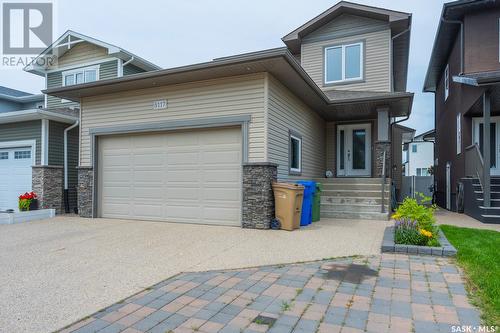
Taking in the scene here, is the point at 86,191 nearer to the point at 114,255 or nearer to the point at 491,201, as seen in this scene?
the point at 114,255

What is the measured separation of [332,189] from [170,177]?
4938 millimetres

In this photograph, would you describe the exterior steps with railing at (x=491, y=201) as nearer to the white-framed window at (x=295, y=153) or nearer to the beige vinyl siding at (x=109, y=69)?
the white-framed window at (x=295, y=153)

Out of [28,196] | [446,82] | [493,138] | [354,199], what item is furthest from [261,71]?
[446,82]

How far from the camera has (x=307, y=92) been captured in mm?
9461

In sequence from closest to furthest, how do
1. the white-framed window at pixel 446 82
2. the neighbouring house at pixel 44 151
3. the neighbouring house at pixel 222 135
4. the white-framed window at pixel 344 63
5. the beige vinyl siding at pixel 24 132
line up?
the neighbouring house at pixel 222 135, the neighbouring house at pixel 44 151, the beige vinyl siding at pixel 24 132, the white-framed window at pixel 344 63, the white-framed window at pixel 446 82

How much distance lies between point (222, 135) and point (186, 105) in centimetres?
124

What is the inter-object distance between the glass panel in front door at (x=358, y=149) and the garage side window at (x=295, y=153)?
13.0ft

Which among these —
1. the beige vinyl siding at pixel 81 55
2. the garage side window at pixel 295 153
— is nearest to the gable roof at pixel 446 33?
the garage side window at pixel 295 153

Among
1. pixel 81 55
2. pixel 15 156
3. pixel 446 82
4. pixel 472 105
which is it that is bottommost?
pixel 15 156

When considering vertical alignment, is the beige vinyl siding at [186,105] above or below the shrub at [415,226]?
above

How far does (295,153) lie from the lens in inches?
385

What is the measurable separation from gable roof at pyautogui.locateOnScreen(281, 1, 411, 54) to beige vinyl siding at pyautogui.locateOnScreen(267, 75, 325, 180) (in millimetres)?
3722

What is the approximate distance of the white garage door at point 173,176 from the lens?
319 inches

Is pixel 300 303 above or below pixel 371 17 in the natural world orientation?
below
